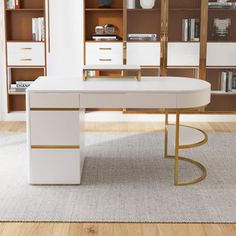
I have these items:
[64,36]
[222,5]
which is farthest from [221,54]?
[64,36]

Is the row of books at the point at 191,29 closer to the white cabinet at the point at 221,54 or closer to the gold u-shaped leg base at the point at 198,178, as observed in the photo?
the white cabinet at the point at 221,54

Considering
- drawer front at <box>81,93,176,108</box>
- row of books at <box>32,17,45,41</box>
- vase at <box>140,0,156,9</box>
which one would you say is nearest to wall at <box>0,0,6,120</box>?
row of books at <box>32,17,45,41</box>

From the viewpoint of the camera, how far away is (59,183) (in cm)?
385

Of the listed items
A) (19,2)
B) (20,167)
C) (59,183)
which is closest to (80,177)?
(59,183)

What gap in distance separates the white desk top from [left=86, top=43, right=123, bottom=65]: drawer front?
151 cm

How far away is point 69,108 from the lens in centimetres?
375

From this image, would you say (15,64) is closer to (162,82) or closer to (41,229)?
(162,82)

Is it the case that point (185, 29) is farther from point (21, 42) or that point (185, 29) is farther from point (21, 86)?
point (21, 86)

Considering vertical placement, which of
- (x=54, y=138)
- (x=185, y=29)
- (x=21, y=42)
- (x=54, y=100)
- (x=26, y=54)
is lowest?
(x=54, y=138)

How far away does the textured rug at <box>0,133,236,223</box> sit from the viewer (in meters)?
3.33

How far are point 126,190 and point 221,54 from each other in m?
2.52

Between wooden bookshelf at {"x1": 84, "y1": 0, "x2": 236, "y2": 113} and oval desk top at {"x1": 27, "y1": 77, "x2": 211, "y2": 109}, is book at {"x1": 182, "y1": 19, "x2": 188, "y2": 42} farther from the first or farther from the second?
oval desk top at {"x1": 27, "y1": 77, "x2": 211, "y2": 109}

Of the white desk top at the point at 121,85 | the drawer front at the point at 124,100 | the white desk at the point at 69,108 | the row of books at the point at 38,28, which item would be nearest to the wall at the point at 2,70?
the row of books at the point at 38,28

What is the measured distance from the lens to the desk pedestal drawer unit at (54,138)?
12.3ft
